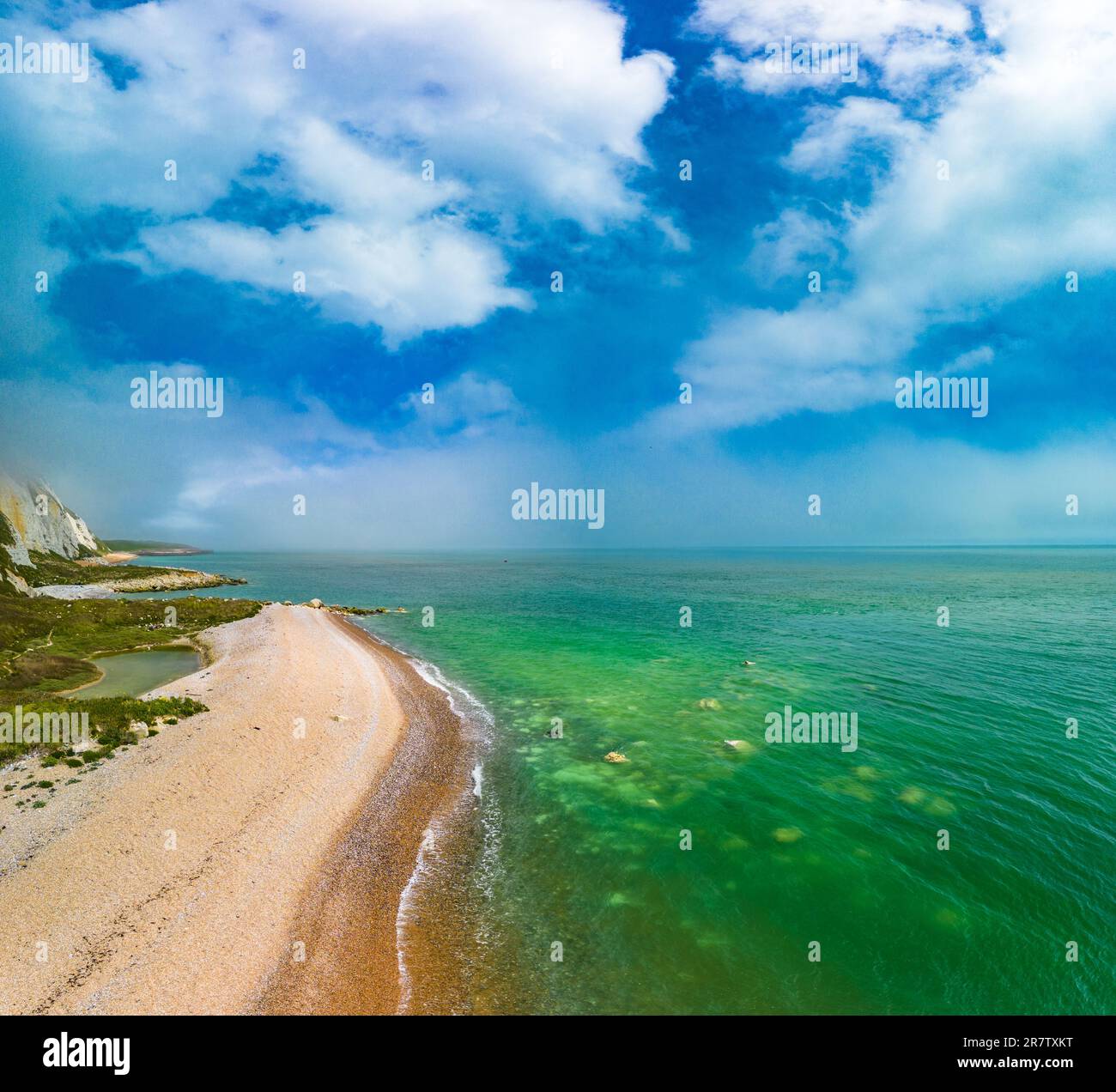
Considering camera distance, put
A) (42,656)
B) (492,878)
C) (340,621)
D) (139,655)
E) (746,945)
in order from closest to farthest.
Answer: (746,945) < (492,878) < (42,656) < (139,655) < (340,621)

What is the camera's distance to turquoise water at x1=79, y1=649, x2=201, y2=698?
3412cm

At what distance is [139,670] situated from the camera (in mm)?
40469

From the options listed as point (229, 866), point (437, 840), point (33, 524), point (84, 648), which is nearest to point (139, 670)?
point (84, 648)

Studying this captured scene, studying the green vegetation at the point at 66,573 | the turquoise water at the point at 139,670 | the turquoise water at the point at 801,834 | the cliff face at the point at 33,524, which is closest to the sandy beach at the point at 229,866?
the turquoise water at the point at 801,834

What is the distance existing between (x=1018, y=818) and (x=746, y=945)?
13716mm

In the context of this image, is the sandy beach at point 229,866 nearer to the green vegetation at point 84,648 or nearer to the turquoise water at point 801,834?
the green vegetation at point 84,648

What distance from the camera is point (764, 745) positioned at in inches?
1020

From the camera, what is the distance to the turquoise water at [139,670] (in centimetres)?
A: 3412

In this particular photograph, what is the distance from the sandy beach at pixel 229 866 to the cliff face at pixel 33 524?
298ft

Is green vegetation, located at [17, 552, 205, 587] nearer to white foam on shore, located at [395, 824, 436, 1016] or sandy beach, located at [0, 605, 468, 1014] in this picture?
sandy beach, located at [0, 605, 468, 1014]

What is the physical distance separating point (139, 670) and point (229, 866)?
34533 millimetres

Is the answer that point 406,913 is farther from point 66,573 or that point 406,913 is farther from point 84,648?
point 66,573
